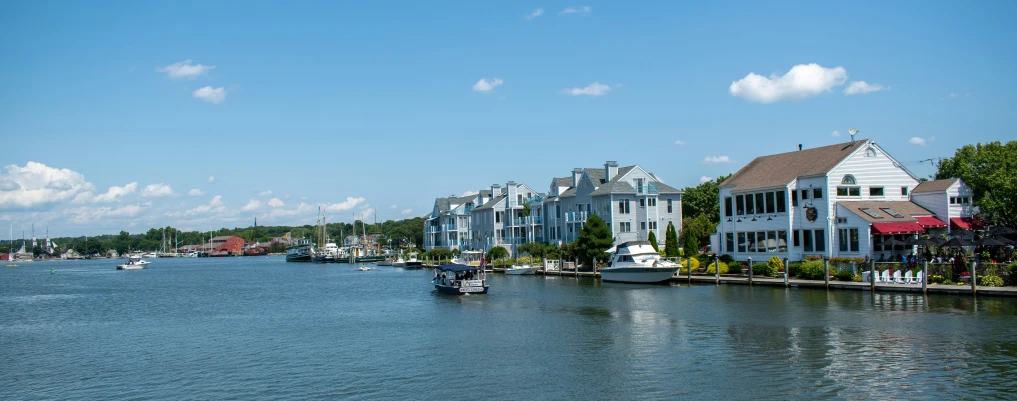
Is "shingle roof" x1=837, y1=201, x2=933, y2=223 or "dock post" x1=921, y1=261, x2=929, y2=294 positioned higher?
"shingle roof" x1=837, y1=201, x2=933, y2=223

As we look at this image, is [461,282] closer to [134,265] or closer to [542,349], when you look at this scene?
[542,349]

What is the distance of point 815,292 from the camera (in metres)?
44.9

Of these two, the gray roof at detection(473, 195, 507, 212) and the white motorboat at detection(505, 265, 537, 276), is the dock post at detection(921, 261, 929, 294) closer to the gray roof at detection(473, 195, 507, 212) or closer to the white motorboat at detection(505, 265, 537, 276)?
the white motorboat at detection(505, 265, 537, 276)

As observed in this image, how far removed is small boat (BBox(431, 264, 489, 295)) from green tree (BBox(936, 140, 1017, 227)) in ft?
107

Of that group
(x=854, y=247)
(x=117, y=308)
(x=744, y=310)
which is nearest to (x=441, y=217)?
(x=117, y=308)

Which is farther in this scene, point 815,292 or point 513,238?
point 513,238

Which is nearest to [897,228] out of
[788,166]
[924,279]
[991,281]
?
[924,279]

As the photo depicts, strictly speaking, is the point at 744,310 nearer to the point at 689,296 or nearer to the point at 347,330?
the point at 689,296

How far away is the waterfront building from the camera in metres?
49.2

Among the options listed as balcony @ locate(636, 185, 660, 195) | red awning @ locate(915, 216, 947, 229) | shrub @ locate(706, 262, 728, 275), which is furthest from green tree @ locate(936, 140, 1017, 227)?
balcony @ locate(636, 185, 660, 195)

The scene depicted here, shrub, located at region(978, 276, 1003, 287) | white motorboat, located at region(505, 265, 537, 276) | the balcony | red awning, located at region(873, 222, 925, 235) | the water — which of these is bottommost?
the water

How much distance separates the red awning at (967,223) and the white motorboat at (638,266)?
17.8m

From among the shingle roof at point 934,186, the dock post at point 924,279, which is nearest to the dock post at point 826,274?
the dock post at point 924,279

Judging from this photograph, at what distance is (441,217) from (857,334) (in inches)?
3684
